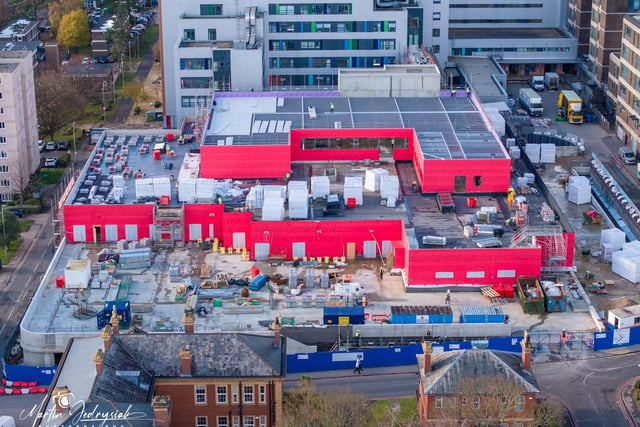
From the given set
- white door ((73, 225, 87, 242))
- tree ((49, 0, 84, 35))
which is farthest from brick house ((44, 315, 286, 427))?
tree ((49, 0, 84, 35))

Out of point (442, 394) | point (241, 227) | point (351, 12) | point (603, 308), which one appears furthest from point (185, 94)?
point (442, 394)

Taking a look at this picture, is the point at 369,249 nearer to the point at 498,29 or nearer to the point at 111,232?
the point at 111,232

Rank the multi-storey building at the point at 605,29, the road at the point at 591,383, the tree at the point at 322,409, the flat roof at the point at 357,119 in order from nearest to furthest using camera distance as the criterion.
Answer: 1. the tree at the point at 322,409
2. the road at the point at 591,383
3. the flat roof at the point at 357,119
4. the multi-storey building at the point at 605,29

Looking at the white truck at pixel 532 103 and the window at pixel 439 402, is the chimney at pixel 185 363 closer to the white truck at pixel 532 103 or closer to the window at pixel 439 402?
the window at pixel 439 402

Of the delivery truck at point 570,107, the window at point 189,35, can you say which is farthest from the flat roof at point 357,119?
the delivery truck at point 570,107

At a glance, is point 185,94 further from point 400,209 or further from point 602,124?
point 602,124

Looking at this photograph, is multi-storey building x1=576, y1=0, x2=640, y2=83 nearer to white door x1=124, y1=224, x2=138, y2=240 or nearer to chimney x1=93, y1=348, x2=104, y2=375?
white door x1=124, y1=224, x2=138, y2=240
